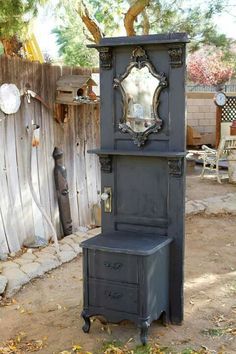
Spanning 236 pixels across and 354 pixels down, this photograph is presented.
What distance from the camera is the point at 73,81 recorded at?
5418 millimetres

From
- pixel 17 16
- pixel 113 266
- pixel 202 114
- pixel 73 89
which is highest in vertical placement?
pixel 17 16

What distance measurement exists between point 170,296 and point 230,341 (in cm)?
53

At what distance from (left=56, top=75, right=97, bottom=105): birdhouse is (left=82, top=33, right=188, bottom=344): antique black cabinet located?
191 centimetres

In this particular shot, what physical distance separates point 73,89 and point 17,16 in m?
2.19

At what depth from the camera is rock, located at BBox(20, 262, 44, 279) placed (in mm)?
4512

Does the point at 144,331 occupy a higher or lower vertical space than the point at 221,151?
lower

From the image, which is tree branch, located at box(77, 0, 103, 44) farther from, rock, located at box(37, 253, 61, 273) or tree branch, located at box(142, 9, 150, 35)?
rock, located at box(37, 253, 61, 273)

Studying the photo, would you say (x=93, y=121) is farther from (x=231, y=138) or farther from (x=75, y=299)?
(x=231, y=138)

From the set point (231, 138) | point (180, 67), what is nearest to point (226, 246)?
point (180, 67)

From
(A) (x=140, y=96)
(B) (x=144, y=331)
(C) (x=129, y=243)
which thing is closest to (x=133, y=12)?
(A) (x=140, y=96)

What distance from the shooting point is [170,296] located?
354cm

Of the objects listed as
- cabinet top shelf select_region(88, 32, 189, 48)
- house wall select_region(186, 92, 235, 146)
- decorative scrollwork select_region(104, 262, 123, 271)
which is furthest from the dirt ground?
house wall select_region(186, 92, 235, 146)

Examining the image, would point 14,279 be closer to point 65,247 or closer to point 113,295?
point 65,247

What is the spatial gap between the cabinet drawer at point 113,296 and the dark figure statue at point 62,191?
95.9 inches
